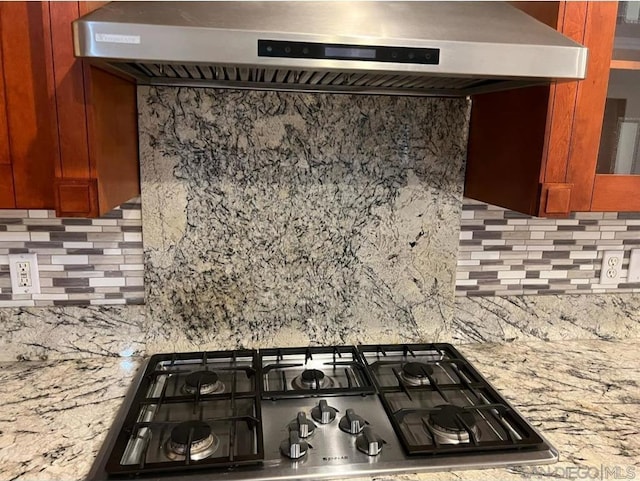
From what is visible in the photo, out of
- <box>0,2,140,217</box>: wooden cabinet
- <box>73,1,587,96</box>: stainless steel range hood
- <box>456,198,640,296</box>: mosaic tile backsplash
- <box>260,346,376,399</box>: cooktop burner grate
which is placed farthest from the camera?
<box>456,198,640,296</box>: mosaic tile backsplash

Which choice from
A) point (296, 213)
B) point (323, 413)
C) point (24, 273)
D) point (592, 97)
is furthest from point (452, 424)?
point (24, 273)

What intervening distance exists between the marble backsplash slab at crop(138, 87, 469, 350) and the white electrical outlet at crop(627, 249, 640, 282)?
0.59 metres

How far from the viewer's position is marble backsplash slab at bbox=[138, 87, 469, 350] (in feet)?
4.25

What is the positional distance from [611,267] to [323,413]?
104 centimetres

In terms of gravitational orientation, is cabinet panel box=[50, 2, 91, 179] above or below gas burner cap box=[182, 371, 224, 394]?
above

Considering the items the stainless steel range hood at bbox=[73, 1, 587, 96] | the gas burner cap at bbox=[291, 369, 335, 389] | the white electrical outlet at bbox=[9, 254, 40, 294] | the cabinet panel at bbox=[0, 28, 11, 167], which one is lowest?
the gas burner cap at bbox=[291, 369, 335, 389]

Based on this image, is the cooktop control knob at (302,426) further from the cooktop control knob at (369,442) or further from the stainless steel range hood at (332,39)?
the stainless steel range hood at (332,39)

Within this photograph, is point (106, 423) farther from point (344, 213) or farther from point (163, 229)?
point (344, 213)

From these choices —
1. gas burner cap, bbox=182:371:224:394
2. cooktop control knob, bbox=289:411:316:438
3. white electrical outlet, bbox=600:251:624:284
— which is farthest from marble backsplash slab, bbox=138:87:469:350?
white electrical outlet, bbox=600:251:624:284

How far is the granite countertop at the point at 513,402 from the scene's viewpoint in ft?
3.05

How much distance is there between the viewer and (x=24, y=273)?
1.27m

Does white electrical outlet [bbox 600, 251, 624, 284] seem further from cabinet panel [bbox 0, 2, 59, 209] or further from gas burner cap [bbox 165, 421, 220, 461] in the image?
cabinet panel [bbox 0, 2, 59, 209]

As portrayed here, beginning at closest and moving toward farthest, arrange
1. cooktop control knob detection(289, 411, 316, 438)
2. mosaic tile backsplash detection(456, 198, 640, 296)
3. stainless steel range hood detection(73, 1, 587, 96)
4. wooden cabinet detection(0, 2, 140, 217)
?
1. stainless steel range hood detection(73, 1, 587, 96)
2. wooden cabinet detection(0, 2, 140, 217)
3. cooktop control knob detection(289, 411, 316, 438)
4. mosaic tile backsplash detection(456, 198, 640, 296)

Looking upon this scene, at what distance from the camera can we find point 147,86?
1245 mm
